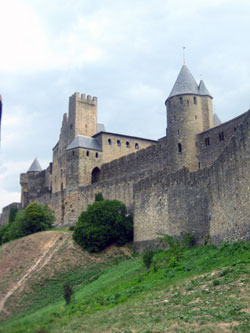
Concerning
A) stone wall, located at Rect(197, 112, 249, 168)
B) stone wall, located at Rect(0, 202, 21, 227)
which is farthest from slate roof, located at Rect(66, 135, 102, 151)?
stone wall, located at Rect(0, 202, 21, 227)

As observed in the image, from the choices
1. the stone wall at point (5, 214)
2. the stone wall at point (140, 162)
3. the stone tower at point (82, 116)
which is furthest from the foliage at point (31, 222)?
the stone wall at point (5, 214)

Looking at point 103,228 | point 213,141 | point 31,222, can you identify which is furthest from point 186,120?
point 31,222

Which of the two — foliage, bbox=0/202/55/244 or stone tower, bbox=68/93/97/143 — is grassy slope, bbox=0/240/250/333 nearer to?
foliage, bbox=0/202/55/244

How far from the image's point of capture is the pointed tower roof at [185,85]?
1534 inches

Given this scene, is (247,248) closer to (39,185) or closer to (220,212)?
(220,212)

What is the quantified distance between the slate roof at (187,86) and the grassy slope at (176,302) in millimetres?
20489

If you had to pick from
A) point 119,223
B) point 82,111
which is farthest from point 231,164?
point 82,111

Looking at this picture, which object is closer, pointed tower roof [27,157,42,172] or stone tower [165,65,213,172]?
stone tower [165,65,213,172]

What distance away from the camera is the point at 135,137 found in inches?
2179

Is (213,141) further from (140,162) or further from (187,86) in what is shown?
(140,162)

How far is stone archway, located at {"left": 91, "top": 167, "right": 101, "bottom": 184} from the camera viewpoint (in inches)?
2043

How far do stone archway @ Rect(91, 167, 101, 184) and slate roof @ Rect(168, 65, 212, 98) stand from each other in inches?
635

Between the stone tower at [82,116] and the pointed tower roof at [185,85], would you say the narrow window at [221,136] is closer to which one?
the pointed tower roof at [185,85]

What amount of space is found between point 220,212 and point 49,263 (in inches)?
622
